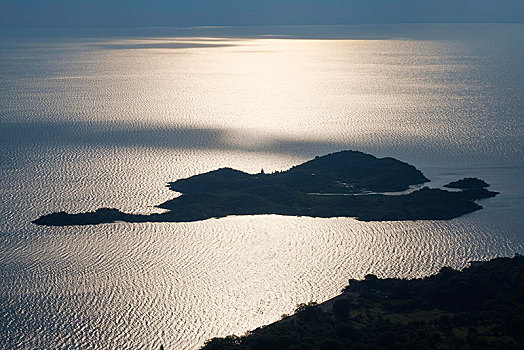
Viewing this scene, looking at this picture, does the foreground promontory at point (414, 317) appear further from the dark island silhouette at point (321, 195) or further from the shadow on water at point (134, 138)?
the shadow on water at point (134, 138)

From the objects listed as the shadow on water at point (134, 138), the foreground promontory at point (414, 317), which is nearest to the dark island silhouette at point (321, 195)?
the foreground promontory at point (414, 317)

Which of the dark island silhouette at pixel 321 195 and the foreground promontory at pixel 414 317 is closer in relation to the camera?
the foreground promontory at pixel 414 317

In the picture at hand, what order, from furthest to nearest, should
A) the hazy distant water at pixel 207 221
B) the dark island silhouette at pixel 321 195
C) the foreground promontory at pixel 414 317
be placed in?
1. the dark island silhouette at pixel 321 195
2. the hazy distant water at pixel 207 221
3. the foreground promontory at pixel 414 317

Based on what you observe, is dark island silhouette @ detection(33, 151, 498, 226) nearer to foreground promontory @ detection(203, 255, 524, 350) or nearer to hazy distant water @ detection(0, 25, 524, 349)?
hazy distant water @ detection(0, 25, 524, 349)

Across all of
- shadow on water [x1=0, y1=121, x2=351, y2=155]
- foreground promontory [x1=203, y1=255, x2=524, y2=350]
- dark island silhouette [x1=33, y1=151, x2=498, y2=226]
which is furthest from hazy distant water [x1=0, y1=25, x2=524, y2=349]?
foreground promontory [x1=203, y1=255, x2=524, y2=350]

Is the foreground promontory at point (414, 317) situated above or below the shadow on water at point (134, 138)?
below

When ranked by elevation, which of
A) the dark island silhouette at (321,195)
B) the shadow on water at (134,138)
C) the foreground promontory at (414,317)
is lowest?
the foreground promontory at (414,317)
